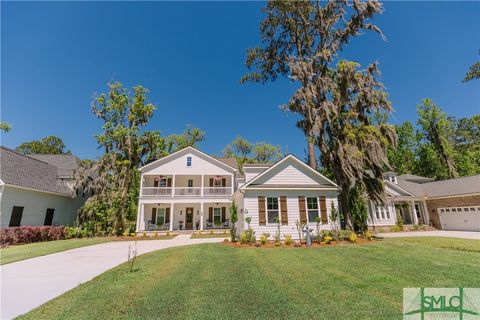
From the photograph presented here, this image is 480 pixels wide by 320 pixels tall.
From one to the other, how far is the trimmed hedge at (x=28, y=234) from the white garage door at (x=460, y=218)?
31.8 m

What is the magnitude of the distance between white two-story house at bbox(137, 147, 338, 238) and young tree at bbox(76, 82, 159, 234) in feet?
5.43

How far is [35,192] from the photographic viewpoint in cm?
1712

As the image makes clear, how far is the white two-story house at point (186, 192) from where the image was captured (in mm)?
21984

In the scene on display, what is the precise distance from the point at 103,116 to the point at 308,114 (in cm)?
2023

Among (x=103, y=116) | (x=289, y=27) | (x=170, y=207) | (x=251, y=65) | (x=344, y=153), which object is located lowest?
(x=170, y=207)

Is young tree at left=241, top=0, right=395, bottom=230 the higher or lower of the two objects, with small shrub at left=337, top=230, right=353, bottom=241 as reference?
higher

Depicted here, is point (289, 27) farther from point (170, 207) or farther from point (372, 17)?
point (170, 207)

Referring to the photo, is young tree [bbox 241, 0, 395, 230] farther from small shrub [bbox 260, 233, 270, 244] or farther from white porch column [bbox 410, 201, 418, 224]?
white porch column [bbox 410, 201, 418, 224]

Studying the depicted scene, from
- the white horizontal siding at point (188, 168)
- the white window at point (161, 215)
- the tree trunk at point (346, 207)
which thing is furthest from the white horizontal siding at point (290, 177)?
the white window at point (161, 215)

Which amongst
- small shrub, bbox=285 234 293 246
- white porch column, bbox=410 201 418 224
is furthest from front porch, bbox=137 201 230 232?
white porch column, bbox=410 201 418 224

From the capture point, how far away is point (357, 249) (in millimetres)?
10266

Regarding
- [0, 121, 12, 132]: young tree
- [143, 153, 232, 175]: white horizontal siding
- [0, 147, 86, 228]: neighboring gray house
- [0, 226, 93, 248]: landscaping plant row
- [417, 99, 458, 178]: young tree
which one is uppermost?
[417, 99, 458, 178]: young tree

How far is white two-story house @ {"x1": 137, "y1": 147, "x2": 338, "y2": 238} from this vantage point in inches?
536

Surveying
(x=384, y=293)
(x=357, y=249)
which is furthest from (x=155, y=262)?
(x=357, y=249)
